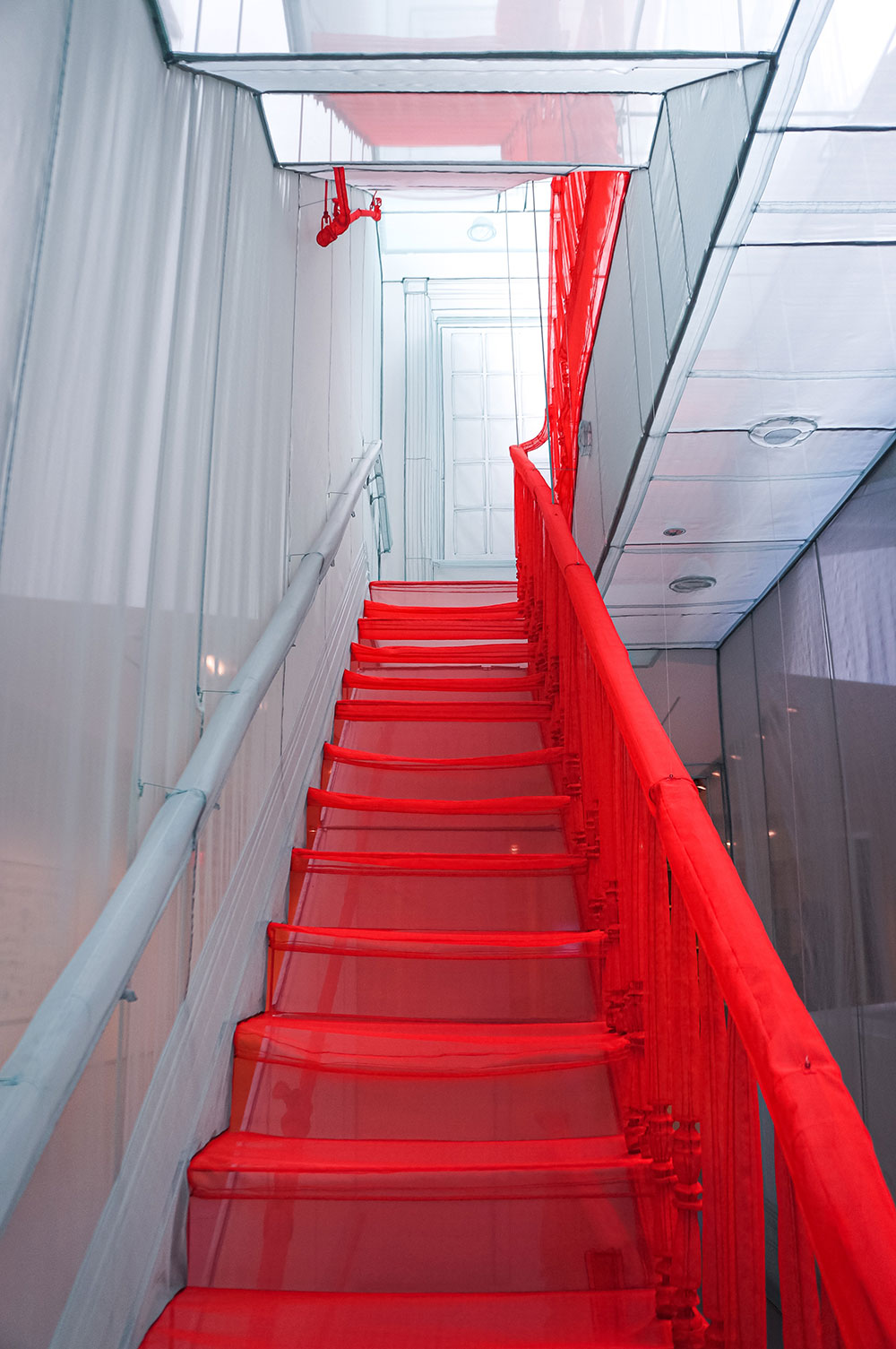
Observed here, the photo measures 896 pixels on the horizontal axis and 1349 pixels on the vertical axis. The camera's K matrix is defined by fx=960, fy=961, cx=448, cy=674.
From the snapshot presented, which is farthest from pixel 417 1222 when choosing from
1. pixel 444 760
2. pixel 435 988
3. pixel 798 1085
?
pixel 444 760

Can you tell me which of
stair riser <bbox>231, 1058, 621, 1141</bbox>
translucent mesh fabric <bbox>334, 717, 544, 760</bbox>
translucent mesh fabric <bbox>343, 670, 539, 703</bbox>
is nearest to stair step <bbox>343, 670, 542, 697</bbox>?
translucent mesh fabric <bbox>343, 670, 539, 703</bbox>

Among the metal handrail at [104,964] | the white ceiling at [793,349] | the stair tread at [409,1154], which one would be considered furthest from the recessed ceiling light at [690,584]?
the stair tread at [409,1154]

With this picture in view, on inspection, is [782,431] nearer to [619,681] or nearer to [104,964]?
[619,681]

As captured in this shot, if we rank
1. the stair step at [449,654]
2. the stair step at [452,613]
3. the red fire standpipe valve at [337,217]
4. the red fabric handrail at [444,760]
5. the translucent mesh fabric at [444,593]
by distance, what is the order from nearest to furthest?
the red fabric handrail at [444,760], the red fire standpipe valve at [337,217], the stair step at [449,654], the stair step at [452,613], the translucent mesh fabric at [444,593]

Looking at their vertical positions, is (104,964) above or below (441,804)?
below

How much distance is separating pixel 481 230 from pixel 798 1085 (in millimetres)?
7528

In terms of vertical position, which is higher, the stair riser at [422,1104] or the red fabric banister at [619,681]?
the red fabric banister at [619,681]

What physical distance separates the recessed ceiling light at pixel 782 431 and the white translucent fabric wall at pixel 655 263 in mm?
363

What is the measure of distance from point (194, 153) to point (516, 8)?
71 centimetres

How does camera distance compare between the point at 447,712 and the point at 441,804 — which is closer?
the point at 441,804

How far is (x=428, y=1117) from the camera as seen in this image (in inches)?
77.3

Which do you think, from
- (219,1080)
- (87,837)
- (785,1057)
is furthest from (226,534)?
(785,1057)

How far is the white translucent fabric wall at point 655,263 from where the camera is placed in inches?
85.4

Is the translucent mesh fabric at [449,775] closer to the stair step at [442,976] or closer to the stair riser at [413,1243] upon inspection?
the stair step at [442,976]
